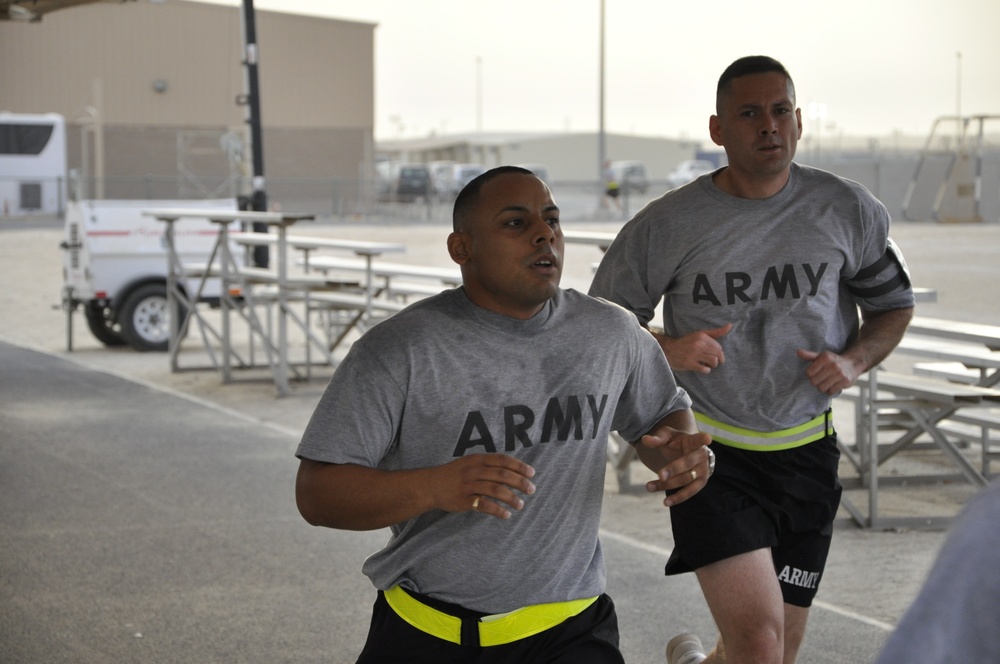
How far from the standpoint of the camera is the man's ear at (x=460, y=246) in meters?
2.91

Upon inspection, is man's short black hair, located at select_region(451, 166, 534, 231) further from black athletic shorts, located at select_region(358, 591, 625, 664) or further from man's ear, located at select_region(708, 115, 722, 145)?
man's ear, located at select_region(708, 115, 722, 145)

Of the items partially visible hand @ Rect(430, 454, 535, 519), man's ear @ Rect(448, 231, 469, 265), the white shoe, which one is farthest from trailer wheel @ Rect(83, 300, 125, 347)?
partially visible hand @ Rect(430, 454, 535, 519)

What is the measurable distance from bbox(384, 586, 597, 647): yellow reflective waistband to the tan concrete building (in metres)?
43.3

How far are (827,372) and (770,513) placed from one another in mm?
422

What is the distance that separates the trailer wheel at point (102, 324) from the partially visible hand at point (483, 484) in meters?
12.9

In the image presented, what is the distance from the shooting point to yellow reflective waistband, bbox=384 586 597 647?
2.81 m

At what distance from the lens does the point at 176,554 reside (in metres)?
6.49

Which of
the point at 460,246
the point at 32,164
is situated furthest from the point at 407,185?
the point at 460,246

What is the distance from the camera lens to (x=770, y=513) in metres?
3.73

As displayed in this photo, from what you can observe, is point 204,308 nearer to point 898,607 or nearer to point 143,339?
point 143,339

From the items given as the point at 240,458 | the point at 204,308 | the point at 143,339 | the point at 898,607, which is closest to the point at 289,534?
the point at 240,458

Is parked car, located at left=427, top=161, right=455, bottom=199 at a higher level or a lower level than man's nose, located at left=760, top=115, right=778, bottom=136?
higher

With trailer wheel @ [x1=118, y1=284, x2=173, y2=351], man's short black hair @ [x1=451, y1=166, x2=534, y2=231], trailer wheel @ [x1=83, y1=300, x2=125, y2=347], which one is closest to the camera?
man's short black hair @ [x1=451, y1=166, x2=534, y2=231]

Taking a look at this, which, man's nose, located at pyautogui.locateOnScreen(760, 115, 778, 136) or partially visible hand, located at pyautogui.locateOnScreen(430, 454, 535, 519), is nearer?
partially visible hand, located at pyautogui.locateOnScreen(430, 454, 535, 519)
